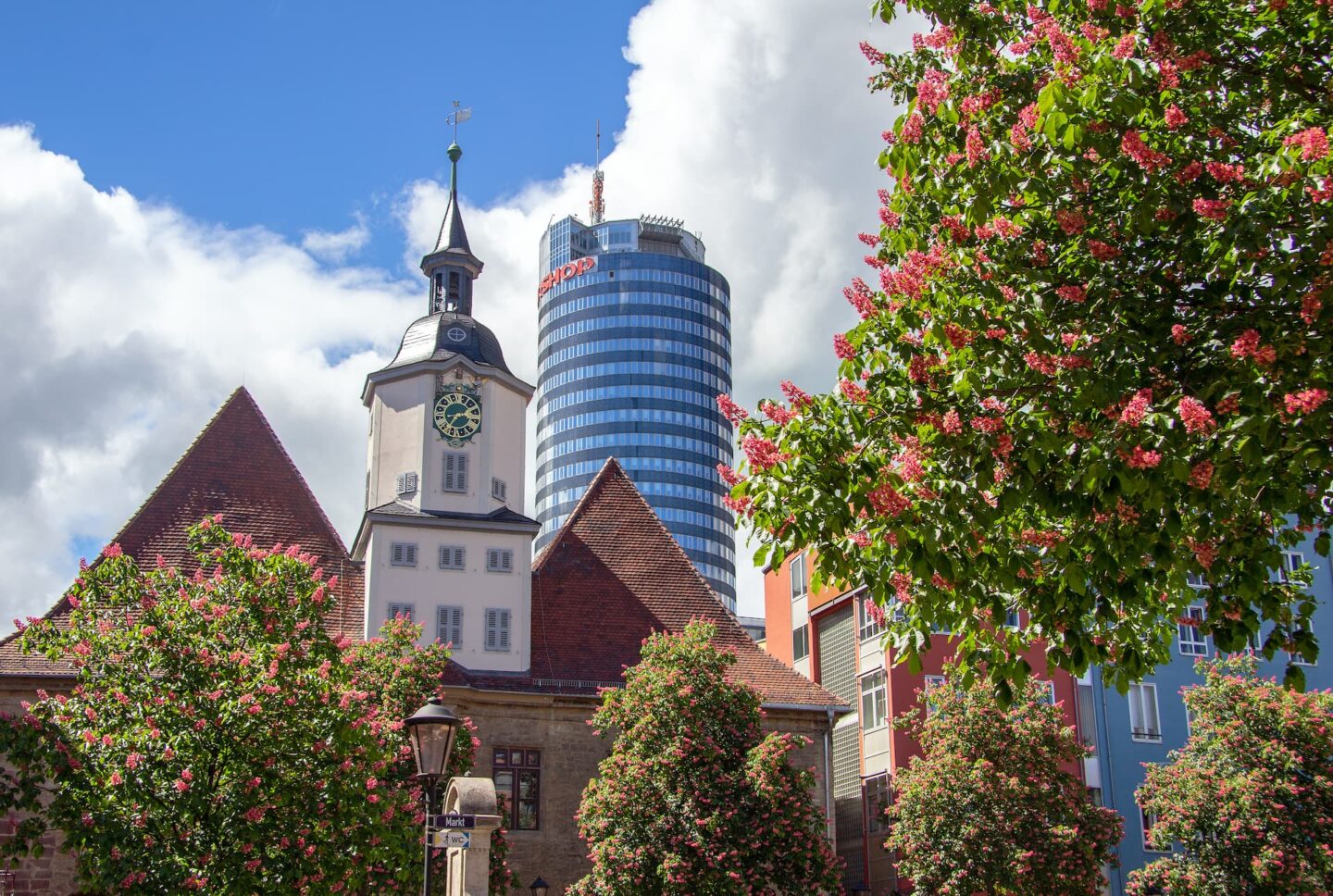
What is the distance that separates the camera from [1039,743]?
30891 millimetres

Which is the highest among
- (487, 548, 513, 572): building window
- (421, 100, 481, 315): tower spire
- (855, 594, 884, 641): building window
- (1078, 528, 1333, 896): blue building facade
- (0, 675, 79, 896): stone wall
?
(421, 100, 481, 315): tower spire

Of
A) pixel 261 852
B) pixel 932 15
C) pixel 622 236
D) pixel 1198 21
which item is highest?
pixel 622 236

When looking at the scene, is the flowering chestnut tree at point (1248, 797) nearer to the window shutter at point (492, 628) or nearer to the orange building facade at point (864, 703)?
the orange building facade at point (864, 703)

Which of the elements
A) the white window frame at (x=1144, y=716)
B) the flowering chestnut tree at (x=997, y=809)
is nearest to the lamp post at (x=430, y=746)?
the flowering chestnut tree at (x=997, y=809)

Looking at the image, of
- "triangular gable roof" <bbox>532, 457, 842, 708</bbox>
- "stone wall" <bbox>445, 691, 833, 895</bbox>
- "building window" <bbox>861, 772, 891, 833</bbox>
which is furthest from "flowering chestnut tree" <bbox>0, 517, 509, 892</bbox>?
"building window" <bbox>861, 772, 891, 833</bbox>

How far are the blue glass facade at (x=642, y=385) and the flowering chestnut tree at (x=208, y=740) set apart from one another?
116 m

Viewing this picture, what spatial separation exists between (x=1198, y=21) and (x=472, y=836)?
11858mm

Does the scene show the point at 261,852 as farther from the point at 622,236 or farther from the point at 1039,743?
the point at 622,236

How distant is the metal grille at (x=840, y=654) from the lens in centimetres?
4153

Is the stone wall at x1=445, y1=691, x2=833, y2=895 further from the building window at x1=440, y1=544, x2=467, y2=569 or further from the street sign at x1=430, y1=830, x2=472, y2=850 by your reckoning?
the street sign at x1=430, y1=830, x2=472, y2=850

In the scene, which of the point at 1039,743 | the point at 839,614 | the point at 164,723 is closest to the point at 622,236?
the point at 839,614

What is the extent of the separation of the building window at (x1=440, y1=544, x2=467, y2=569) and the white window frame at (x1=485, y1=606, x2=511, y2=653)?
143 cm

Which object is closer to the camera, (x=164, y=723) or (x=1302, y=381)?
(x=1302, y=381)

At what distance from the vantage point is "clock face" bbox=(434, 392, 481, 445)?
125ft
